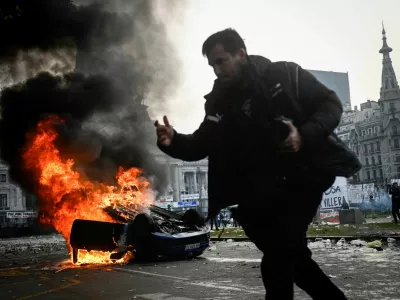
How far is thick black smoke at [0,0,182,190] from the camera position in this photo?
16.4 m

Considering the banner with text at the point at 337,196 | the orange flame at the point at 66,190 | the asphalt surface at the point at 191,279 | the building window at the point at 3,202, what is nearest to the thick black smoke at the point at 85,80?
the orange flame at the point at 66,190

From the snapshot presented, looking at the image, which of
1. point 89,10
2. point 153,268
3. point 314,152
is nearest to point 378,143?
point 89,10

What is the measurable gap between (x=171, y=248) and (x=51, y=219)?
4762 mm

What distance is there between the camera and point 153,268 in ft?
32.2

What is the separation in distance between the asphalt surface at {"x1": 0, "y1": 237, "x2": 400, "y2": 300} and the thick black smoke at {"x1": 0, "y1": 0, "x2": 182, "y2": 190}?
5804 millimetres

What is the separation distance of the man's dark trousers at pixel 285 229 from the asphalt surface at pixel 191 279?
2.96 meters

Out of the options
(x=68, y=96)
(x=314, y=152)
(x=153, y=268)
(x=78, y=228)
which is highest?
(x=68, y=96)

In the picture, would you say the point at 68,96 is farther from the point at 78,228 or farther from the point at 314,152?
the point at 314,152

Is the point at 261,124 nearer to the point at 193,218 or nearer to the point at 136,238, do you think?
the point at 136,238

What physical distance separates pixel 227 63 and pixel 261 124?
45 centimetres

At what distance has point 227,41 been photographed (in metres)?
2.77

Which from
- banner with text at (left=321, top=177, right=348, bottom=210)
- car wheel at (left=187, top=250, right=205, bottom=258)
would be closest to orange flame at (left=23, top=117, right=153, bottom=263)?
car wheel at (left=187, top=250, right=205, bottom=258)

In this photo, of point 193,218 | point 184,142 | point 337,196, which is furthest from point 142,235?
point 337,196

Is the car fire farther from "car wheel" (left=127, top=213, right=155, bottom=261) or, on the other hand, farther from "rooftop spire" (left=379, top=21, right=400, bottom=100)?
"rooftop spire" (left=379, top=21, right=400, bottom=100)
